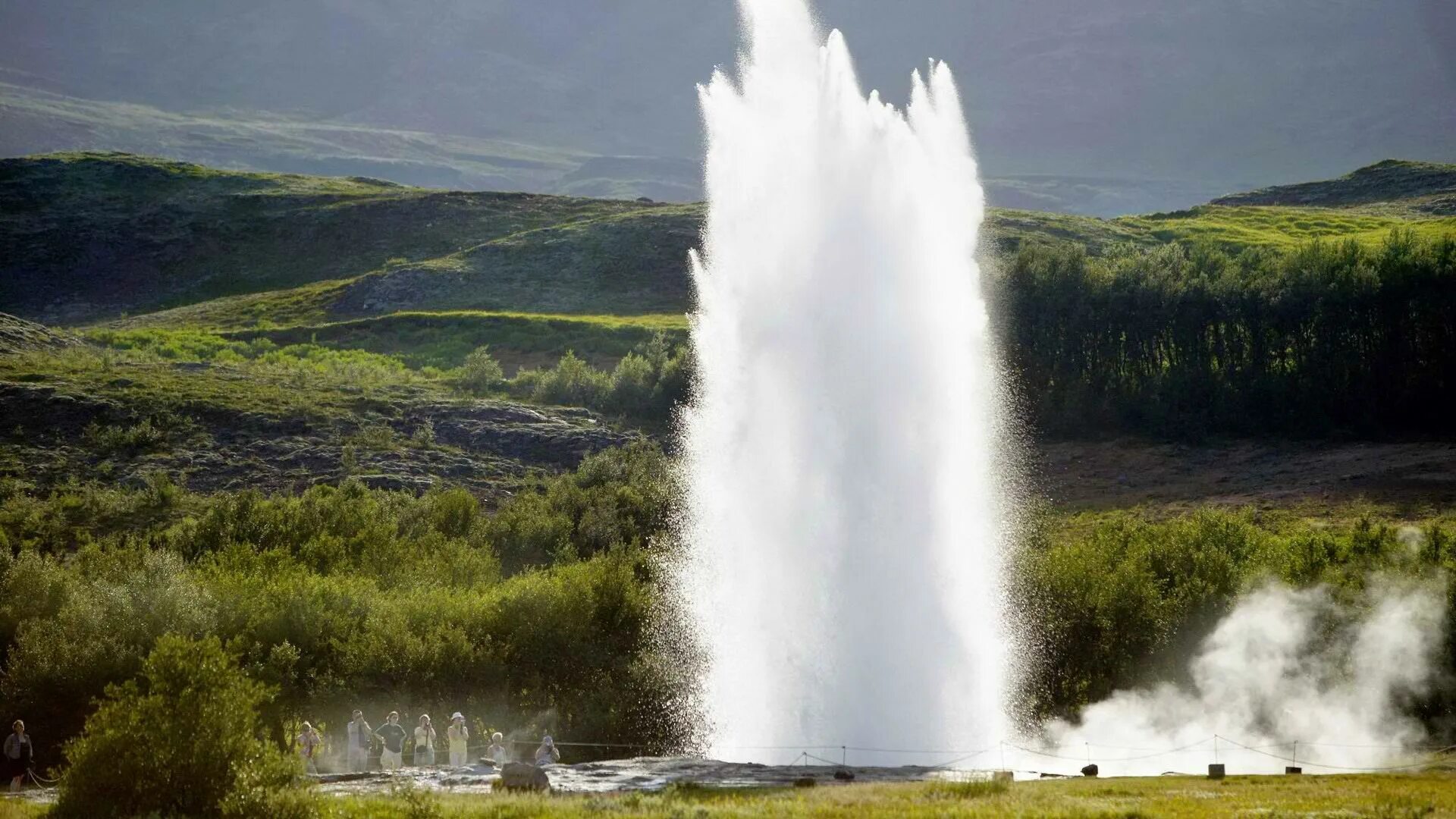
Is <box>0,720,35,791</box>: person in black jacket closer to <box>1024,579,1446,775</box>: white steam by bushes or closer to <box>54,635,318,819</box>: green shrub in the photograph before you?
<box>54,635,318,819</box>: green shrub

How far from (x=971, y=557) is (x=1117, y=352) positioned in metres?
54.5

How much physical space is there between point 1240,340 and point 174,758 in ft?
257

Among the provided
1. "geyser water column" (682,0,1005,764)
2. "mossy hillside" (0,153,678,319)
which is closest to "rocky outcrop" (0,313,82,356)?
"mossy hillside" (0,153,678,319)

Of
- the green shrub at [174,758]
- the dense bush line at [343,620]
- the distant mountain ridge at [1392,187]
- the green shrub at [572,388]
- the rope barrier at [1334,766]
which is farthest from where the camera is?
the distant mountain ridge at [1392,187]

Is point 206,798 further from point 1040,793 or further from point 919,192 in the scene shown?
point 919,192

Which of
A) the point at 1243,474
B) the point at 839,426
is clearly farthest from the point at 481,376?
the point at 839,426

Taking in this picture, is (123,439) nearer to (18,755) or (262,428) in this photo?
(262,428)

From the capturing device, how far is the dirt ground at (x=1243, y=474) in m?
68.9

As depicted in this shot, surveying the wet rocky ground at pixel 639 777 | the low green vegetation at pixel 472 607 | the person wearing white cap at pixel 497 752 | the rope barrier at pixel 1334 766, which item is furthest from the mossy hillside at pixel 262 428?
the rope barrier at pixel 1334 766

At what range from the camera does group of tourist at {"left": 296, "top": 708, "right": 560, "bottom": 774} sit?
36219mm

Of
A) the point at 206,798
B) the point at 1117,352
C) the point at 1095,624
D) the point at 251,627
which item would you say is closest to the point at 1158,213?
the point at 1117,352

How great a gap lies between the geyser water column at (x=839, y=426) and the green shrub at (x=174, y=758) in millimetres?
14946

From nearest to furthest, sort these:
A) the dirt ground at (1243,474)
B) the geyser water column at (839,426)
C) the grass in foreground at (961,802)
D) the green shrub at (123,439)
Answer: the grass in foreground at (961,802)
the geyser water column at (839,426)
the dirt ground at (1243,474)
the green shrub at (123,439)

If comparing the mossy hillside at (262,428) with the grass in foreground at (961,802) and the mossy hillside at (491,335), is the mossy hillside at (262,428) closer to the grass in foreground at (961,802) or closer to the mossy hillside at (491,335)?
the mossy hillside at (491,335)
